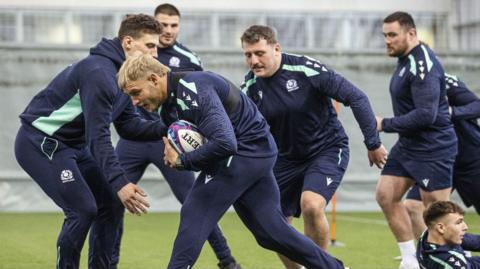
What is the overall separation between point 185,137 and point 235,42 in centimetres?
1594

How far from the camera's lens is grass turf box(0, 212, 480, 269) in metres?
9.77

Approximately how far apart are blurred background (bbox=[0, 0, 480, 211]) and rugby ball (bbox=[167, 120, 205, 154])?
373 inches

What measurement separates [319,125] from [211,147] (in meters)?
2.24

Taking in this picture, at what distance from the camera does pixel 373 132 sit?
812 centimetres

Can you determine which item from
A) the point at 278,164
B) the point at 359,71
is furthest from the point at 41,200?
the point at 278,164

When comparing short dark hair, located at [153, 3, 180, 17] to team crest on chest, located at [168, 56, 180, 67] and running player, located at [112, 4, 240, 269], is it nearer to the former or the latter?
running player, located at [112, 4, 240, 269]

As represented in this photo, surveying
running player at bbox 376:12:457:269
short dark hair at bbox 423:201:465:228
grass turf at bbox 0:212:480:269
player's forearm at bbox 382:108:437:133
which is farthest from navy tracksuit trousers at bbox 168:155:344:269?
grass turf at bbox 0:212:480:269

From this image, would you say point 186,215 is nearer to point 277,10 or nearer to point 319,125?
point 319,125

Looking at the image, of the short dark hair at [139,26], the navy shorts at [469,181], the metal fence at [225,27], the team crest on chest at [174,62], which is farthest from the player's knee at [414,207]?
the metal fence at [225,27]

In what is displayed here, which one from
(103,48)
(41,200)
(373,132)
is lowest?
(41,200)

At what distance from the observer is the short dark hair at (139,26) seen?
7301 mm

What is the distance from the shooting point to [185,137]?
6410mm

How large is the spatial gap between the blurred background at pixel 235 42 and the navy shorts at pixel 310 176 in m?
7.57

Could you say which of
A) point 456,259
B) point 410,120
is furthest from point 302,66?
point 456,259
